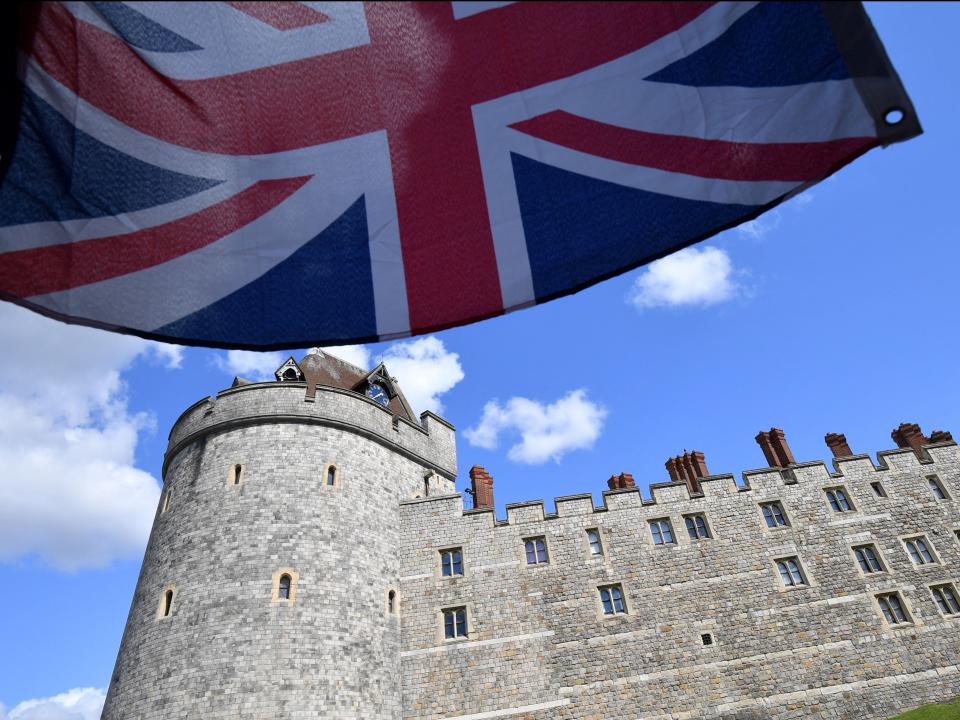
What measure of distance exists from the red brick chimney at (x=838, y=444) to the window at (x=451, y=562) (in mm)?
16119

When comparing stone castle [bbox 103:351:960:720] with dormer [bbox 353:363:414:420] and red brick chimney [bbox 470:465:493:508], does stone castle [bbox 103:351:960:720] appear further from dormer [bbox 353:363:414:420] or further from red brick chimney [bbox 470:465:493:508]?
dormer [bbox 353:363:414:420]

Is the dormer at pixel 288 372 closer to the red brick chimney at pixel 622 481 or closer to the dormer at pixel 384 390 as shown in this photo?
the dormer at pixel 384 390

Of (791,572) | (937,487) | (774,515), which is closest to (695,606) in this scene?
(791,572)

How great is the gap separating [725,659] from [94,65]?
21698 mm

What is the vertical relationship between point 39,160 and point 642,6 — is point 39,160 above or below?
below

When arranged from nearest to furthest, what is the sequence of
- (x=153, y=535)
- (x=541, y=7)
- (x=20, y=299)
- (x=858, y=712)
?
(x=20, y=299) < (x=541, y=7) < (x=858, y=712) < (x=153, y=535)

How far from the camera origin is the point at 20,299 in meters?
4.14

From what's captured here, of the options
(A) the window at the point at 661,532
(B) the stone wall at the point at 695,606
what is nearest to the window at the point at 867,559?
(B) the stone wall at the point at 695,606

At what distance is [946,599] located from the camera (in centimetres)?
1988

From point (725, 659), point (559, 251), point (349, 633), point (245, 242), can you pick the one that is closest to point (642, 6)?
point (559, 251)

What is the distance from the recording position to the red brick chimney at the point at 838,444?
2402 cm

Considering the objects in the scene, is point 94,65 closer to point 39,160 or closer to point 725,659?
point 39,160

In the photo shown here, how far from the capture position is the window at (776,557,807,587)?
2020 centimetres

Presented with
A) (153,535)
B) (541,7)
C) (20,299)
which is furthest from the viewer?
(153,535)
